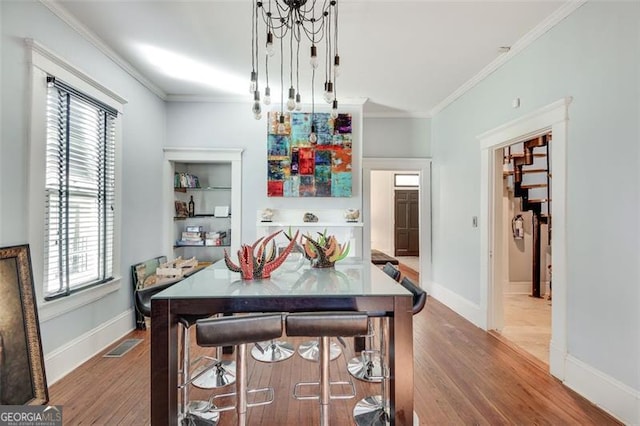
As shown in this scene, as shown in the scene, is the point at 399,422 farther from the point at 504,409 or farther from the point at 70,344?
the point at 70,344

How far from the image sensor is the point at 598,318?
2.20 metres

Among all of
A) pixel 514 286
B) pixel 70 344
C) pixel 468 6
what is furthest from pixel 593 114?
pixel 70 344

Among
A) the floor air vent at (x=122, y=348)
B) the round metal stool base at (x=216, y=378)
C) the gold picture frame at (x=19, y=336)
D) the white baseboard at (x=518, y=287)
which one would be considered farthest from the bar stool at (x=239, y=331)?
the white baseboard at (x=518, y=287)

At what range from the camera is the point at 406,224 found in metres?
8.93

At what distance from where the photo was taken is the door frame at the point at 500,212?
2486 mm

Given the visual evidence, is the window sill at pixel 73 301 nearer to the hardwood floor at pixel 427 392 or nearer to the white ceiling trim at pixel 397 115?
the hardwood floor at pixel 427 392

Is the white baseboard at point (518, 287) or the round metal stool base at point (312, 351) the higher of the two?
the white baseboard at point (518, 287)

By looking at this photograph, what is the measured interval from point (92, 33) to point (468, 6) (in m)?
3.11

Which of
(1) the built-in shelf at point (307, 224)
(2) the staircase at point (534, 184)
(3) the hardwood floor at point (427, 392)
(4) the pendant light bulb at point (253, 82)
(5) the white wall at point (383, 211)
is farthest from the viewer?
(5) the white wall at point (383, 211)

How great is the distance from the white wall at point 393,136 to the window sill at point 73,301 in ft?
12.5

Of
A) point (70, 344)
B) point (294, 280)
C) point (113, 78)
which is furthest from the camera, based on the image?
point (113, 78)

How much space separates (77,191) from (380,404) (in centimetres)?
287

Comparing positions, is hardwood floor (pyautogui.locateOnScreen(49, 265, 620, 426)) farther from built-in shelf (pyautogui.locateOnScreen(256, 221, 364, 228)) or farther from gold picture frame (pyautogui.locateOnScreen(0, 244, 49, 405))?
built-in shelf (pyautogui.locateOnScreen(256, 221, 364, 228))

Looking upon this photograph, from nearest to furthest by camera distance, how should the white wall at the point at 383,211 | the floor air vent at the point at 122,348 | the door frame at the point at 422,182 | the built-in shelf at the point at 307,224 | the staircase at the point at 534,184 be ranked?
the floor air vent at the point at 122,348 → the built-in shelf at the point at 307,224 → the staircase at the point at 534,184 → the door frame at the point at 422,182 → the white wall at the point at 383,211
